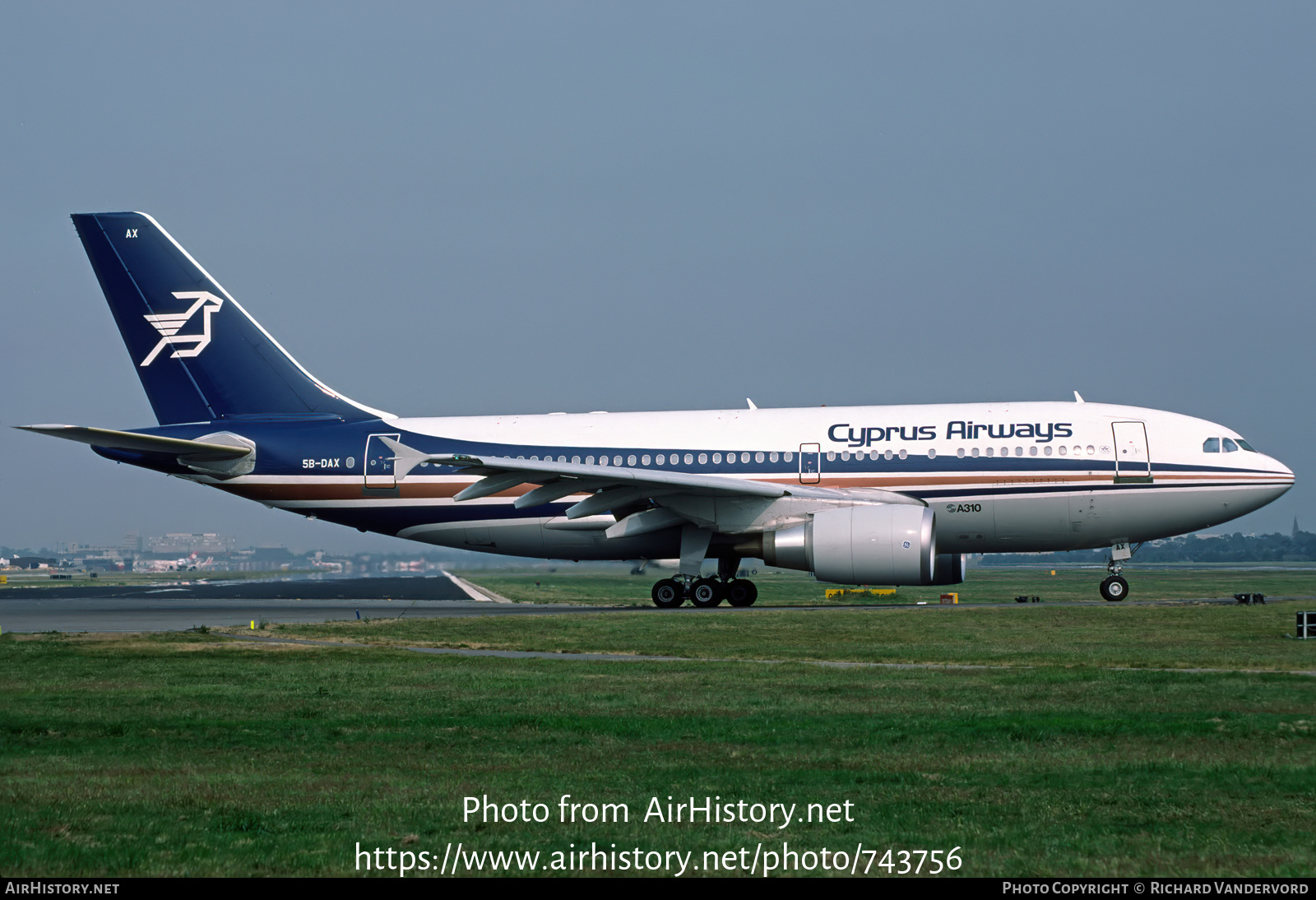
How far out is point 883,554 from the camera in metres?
27.0

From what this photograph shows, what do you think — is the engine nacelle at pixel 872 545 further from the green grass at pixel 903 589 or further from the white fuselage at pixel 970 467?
the green grass at pixel 903 589

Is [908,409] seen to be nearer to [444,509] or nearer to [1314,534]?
[444,509]

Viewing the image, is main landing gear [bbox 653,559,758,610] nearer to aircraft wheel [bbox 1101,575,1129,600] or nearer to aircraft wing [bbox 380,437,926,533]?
aircraft wing [bbox 380,437,926,533]

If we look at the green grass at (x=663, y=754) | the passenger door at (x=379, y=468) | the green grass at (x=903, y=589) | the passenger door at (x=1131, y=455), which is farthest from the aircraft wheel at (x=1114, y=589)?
the passenger door at (x=379, y=468)

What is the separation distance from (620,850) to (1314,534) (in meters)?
136

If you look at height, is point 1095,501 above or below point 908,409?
below

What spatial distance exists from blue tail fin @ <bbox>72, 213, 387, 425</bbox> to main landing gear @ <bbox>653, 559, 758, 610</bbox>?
361 inches

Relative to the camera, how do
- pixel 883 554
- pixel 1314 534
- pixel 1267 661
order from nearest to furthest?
pixel 1267 661
pixel 883 554
pixel 1314 534

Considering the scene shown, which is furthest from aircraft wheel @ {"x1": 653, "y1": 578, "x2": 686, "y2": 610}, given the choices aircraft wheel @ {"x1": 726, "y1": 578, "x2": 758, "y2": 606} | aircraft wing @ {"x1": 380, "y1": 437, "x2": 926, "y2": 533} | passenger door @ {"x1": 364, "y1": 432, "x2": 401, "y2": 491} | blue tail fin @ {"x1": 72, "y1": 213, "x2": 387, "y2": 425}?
blue tail fin @ {"x1": 72, "y1": 213, "x2": 387, "y2": 425}

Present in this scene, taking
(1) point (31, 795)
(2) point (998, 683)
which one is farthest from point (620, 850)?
(2) point (998, 683)

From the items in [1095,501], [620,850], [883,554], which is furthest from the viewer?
[1095,501]

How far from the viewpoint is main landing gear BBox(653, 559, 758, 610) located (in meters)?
30.9

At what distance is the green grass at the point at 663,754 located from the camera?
7.34 meters

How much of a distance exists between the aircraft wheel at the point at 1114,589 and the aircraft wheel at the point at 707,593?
29.3ft
